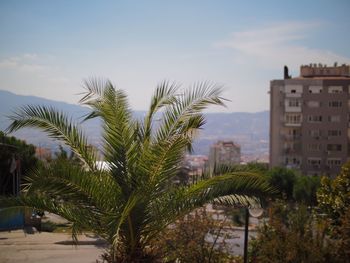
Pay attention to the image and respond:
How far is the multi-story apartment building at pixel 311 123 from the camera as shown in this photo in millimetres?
68625

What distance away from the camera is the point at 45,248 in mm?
18922

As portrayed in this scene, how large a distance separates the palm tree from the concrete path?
738 cm

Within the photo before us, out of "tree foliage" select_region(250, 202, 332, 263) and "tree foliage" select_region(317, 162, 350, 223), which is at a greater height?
"tree foliage" select_region(317, 162, 350, 223)

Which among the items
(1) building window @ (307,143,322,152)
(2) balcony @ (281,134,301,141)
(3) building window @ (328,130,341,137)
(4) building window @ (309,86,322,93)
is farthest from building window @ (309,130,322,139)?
(4) building window @ (309,86,322,93)

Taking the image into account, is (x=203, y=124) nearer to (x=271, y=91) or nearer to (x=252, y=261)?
(x=252, y=261)

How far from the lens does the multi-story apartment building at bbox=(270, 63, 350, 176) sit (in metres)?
68.6

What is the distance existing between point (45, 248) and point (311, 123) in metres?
57.5

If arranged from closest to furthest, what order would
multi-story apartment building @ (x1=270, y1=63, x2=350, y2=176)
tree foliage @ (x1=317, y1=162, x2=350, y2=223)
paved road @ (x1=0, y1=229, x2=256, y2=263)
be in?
tree foliage @ (x1=317, y1=162, x2=350, y2=223), paved road @ (x1=0, y1=229, x2=256, y2=263), multi-story apartment building @ (x1=270, y1=63, x2=350, y2=176)

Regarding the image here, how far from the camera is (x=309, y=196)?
146 feet

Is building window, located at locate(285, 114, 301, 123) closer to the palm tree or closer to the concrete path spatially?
the concrete path

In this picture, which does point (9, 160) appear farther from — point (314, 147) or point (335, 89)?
point (335, 89)

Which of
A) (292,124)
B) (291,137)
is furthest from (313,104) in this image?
(291,137)

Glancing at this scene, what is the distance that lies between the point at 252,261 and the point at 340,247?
2020 millimetres

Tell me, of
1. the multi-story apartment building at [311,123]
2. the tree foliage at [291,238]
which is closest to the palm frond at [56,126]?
the tree foliage at [291,238]
